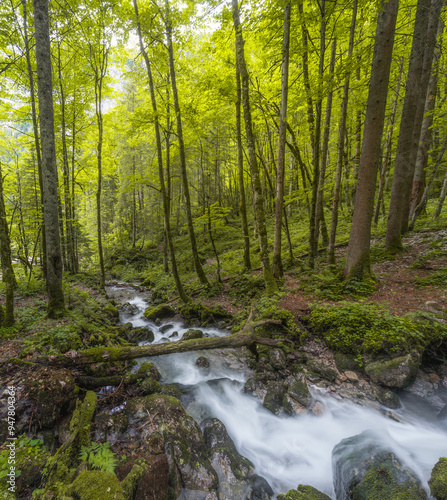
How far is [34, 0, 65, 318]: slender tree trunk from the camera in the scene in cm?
549

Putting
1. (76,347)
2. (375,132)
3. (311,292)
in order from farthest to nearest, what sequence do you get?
(311,292), (375,132), (76,347)

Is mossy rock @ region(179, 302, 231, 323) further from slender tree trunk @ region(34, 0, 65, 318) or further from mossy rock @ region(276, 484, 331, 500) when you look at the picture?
mossy rock @ region(276, 484, 331, 500)

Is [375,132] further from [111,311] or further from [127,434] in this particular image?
[111,311]

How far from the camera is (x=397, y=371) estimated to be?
14.5 ft

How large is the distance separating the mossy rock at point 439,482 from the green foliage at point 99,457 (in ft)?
13.2

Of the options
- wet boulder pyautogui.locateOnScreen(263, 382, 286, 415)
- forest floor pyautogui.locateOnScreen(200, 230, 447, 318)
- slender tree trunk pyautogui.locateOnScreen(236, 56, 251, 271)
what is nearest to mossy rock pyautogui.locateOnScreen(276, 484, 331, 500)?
wet boulder pyautogui.locateOnScreen(263, 382, 286, 415)

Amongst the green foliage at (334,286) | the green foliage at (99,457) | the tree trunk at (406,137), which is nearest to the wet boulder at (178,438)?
the green foliage at (99,457)

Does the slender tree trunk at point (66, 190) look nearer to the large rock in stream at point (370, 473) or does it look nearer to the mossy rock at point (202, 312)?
the mossy rock at point (202, 312)

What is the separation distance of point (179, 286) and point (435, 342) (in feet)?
25.7

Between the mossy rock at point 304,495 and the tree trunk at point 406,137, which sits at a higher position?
the tree trunk at point 406,137

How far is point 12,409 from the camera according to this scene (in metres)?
3.06

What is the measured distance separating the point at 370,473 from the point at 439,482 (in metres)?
0.78

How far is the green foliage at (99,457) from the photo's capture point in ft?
9.04

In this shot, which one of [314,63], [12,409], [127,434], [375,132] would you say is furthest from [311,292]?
[314,63]
